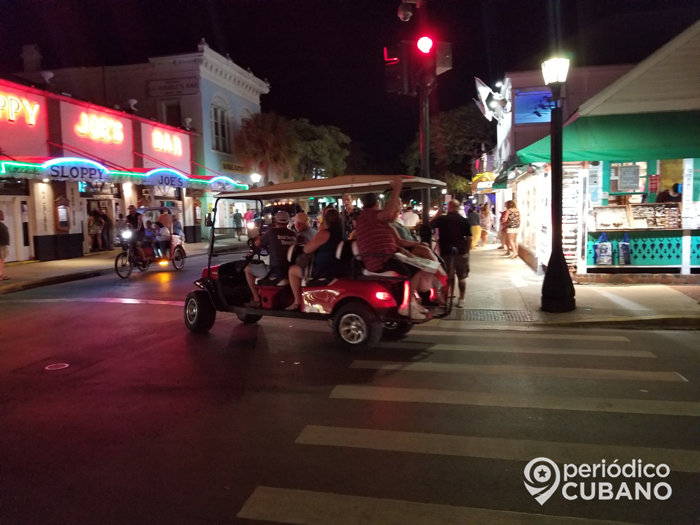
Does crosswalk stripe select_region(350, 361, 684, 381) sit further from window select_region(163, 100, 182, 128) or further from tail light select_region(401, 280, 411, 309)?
window select_region(163, 100, 182, 128)

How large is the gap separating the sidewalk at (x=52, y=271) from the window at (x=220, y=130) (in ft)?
44.0

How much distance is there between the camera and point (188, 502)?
3.56m

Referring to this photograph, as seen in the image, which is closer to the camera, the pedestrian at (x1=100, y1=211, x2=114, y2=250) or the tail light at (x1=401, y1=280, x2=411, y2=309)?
A: the tail light at (x1=401, y1=280, x2=411, y2=309)

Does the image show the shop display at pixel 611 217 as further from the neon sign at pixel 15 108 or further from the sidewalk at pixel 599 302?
the neon sign at pixel 15 108

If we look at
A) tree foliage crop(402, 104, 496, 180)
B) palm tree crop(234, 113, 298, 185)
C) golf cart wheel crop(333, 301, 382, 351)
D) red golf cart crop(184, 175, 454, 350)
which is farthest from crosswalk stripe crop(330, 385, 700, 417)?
tree foliage crop(402, 104, 496, 180)

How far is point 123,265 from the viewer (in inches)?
591

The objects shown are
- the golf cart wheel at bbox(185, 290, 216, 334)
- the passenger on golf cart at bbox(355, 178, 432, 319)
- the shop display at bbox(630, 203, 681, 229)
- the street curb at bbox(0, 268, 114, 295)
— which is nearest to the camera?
the passenger on golf cart at bbox(355, 178, 432, 319)

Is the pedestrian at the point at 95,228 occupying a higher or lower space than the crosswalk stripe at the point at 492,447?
higher

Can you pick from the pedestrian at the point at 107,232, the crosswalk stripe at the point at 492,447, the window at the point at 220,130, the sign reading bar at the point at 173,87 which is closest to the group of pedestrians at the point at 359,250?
the crosswalk stripe at the point at 492,447

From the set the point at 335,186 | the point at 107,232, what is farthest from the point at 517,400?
the point at 107,232

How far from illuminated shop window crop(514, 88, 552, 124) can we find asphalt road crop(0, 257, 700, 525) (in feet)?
60.5

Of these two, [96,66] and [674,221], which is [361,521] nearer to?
[674,221]

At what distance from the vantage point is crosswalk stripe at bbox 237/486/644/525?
3.27 metres

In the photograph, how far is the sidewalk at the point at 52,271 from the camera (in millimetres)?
13836
